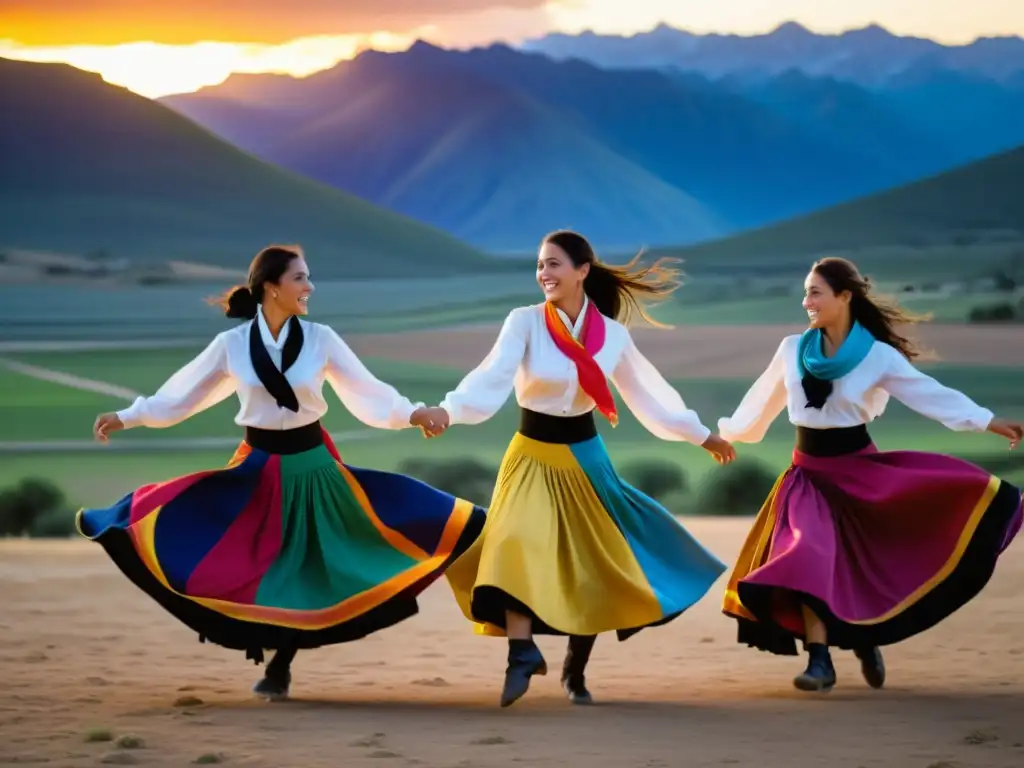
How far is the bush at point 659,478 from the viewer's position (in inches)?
637

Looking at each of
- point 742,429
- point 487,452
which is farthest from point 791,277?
point 742,429

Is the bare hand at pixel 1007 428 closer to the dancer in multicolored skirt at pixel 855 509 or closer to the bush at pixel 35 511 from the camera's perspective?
the dancer in multicolored skirt at pixel 855 509

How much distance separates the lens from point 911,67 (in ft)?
72.3

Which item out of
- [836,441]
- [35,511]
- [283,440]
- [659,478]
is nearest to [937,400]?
[836,441]

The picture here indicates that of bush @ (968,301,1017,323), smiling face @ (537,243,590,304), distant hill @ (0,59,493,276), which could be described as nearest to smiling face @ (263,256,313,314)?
smiling face @ (537,243,590,304)

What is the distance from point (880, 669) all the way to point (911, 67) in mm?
17249

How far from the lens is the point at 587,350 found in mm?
5785

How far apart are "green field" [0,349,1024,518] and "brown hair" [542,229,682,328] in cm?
1308

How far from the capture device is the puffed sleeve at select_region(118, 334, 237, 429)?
5.85 meters

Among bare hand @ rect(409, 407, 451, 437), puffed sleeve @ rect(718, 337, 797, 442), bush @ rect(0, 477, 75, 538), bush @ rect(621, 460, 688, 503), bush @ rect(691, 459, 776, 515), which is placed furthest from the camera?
bush @ rect(621, 460, 688, 503)

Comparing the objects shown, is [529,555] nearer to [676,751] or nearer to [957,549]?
[676,751]

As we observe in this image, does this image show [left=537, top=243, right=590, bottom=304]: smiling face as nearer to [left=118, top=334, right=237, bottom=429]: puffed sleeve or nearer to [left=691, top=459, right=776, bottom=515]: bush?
[left=118, top=334, right=237, bottom=429]: puffed sleeve

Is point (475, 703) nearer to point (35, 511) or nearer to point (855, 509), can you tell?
point (855, 509)

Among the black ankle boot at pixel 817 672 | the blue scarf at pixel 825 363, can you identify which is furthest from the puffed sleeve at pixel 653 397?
the black ankle boot at pixel 817 672
